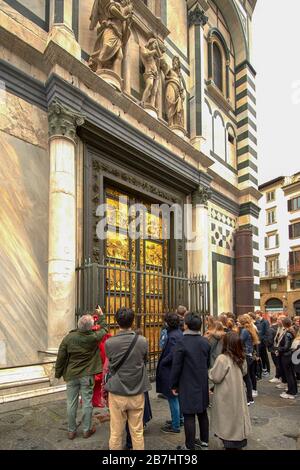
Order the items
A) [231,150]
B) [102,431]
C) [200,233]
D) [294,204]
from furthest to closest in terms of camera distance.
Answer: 1. [294,204]
2. [231,150]
3. [200,233]
4. [102,431]

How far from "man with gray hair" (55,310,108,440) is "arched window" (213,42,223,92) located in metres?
12.7

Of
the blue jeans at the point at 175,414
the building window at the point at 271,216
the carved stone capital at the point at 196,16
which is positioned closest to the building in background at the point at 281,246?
the building window at the point at 271,216

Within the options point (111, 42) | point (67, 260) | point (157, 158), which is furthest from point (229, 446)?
point (111, 42)

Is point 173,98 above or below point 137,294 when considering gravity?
above

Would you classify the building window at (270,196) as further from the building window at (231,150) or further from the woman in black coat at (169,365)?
the woman in black coat at (169,365)

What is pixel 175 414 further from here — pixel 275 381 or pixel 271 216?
pixel 271 216

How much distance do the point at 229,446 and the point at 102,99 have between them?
7507 mm

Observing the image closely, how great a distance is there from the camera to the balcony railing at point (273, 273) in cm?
4028

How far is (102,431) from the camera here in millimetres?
4746

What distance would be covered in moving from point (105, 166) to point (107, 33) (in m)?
3.20

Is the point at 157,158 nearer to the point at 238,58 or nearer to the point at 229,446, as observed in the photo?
the point at 229,446

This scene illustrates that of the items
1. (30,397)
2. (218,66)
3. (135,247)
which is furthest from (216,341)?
(218,66)

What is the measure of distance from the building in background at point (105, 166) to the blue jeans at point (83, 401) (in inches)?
66.0

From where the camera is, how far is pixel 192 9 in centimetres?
1282
